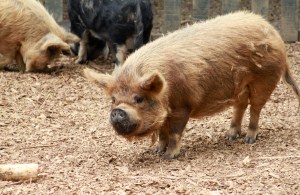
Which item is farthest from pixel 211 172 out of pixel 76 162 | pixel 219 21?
pixel 219 21

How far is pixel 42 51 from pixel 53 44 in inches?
6.6

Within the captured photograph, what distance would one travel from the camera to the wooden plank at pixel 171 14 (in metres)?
9.34

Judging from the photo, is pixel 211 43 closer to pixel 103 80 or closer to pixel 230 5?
pixel 103 80

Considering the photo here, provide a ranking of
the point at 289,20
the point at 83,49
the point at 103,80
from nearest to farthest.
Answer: the point at 103,80, the point at 83,49, the point at 289,20

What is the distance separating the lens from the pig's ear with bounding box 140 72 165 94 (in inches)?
210

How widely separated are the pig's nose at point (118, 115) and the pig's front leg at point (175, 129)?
526mm

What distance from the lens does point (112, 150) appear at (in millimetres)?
6102

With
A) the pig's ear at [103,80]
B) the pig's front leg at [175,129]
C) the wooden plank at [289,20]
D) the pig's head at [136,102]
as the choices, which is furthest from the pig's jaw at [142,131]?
the wooden plank at [289,20]

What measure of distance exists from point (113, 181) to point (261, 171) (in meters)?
1.06

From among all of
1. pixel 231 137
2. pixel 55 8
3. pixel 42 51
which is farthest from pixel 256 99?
pixel 55 8

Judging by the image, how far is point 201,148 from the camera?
6.11 meters

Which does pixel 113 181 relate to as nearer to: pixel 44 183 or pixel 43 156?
pixel 44 183

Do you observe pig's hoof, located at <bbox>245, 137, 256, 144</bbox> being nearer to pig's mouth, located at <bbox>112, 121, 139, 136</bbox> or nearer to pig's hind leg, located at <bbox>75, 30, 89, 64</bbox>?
pig's mouth, located at <bbox>112, 121, 139, 136</bbox>

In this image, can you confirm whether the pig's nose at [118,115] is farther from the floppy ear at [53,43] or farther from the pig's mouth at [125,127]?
the floppy ear at [53,43]
